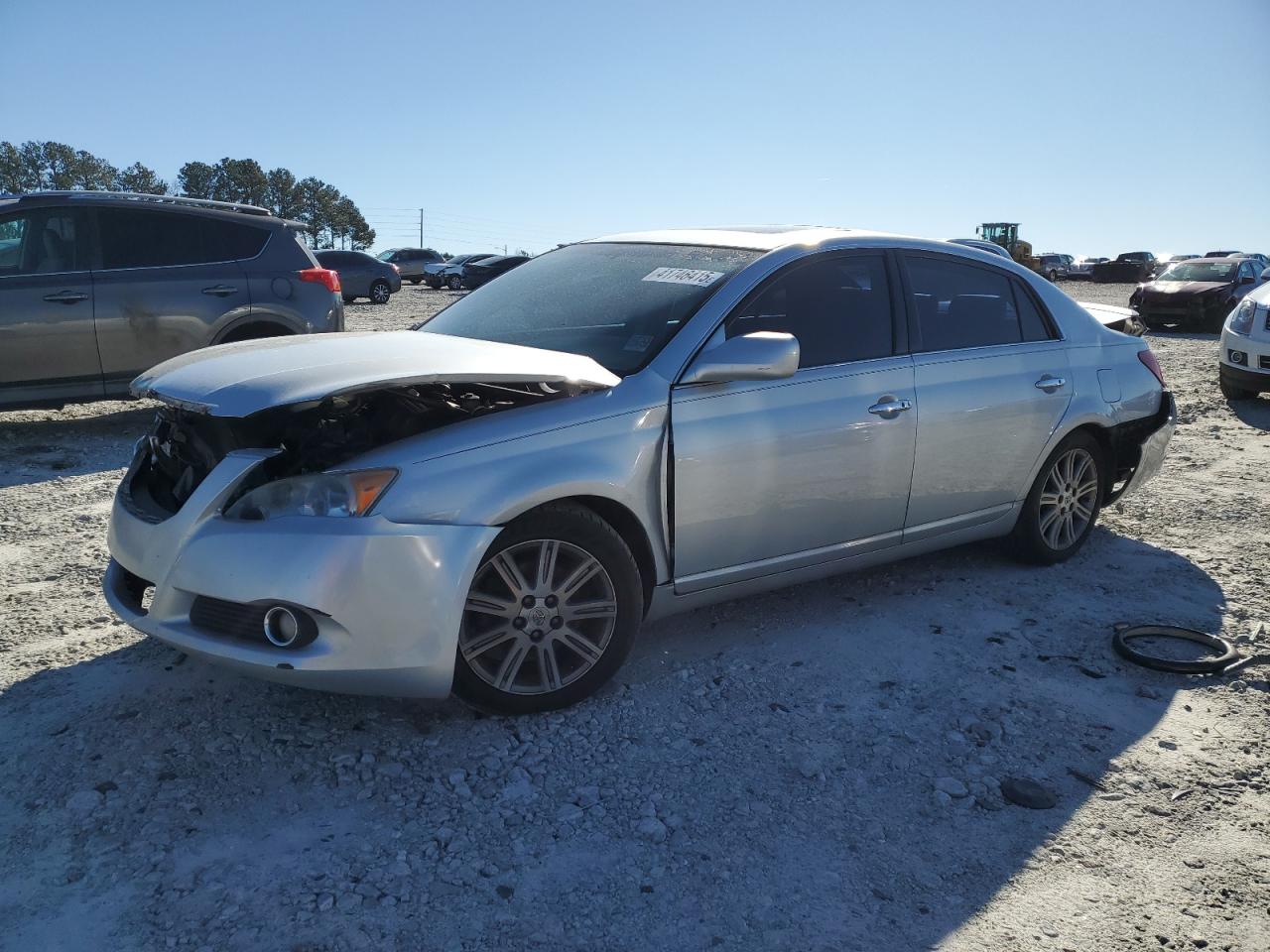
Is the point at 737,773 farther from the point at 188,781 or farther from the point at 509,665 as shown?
the point at 188,781

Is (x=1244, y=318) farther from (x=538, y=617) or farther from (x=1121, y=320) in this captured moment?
(x=538, y=617)

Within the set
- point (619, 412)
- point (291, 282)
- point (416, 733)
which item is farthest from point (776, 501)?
point (291, 282)

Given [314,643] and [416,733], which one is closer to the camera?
[314,643]

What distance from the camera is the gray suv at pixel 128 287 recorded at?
24.5ft

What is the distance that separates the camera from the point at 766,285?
157 inches

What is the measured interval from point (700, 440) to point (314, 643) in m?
1.46

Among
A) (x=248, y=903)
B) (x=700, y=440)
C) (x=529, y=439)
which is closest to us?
(x=248, y=903)

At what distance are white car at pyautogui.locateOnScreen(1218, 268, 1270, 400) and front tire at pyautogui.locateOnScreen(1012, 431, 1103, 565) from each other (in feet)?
20.1

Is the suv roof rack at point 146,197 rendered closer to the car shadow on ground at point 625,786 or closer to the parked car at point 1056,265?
the car shadow on ground at point 625,786

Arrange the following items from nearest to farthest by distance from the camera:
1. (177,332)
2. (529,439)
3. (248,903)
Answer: (248,903)
(529,439)
(177,332)

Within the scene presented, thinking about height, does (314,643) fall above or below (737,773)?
above

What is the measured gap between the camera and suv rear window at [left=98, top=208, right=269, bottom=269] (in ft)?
25.8

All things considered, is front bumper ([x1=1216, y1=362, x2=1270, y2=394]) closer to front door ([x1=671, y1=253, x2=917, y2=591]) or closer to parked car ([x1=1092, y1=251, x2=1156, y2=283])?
front door ([x1=671, y1=253, x2=917, y2=591])

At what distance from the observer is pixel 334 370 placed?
10.6 feet
